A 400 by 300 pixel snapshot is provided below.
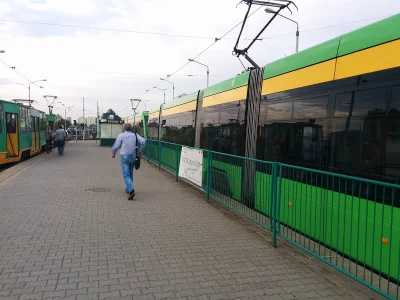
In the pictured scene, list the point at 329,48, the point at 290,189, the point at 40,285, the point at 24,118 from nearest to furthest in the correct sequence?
the point at 40,285 < the point at 290,189 < the point at 329,48 < the point at 24,118

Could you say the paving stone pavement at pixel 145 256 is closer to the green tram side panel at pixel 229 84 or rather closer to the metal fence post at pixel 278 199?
the metal fence post at pixel 278 199

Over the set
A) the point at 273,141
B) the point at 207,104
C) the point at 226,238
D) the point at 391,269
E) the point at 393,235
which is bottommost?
the point at 226,238

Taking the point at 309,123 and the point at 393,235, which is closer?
the point at 393,235

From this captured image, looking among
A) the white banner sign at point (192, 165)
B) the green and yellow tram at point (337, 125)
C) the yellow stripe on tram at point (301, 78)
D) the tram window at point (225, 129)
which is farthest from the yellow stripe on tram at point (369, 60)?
the white banner sign at point (192, 165)

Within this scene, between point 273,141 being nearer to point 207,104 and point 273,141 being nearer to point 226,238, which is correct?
point 226,238

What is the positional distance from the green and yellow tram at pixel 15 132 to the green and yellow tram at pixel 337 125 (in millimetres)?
11677

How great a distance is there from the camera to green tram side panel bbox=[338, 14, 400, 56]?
4.10 metres

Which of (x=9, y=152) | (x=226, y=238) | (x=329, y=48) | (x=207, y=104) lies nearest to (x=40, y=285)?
(x=226, y=238)

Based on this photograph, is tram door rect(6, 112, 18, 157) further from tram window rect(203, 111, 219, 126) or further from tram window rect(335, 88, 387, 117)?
tram window rect(335, 88, 387, 117)

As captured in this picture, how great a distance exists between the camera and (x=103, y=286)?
3703mm

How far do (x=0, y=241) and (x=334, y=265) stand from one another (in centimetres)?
442

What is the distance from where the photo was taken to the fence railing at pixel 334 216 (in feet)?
11.5

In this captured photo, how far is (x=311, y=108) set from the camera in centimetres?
554

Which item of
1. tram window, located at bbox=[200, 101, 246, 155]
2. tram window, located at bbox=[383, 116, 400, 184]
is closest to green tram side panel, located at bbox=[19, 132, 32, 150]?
tram window, located at bbox=[200, 101, 246, 155]
